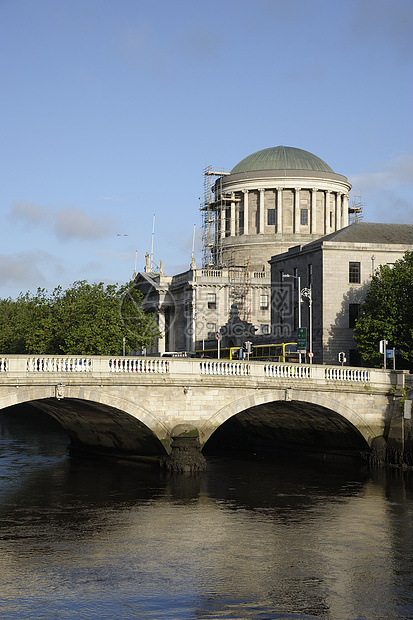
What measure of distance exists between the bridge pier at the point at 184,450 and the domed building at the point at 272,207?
87533 mm

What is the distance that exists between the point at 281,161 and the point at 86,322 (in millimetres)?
71248

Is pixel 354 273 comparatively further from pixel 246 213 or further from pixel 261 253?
pixel 246 213

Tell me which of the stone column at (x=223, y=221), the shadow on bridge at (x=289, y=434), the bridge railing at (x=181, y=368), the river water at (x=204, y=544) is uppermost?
the stone column at (x=223, y=221)

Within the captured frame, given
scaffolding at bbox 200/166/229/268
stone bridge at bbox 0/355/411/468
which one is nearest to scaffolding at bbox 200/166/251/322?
scaffolding at bbox 200/166/229/268

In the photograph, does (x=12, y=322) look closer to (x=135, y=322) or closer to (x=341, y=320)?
(x=135, y=322)

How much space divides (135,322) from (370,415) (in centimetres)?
3807

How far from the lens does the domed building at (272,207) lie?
139500mm

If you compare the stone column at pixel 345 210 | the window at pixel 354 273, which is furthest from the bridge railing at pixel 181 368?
the stone column at pixel 345 210

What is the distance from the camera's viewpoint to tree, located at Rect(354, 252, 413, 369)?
71.0 m

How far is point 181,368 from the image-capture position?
50688 mm

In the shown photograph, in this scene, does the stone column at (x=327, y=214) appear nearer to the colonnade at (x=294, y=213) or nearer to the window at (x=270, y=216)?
the colonnade at (x=294, y=213)

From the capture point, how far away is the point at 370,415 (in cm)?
5669

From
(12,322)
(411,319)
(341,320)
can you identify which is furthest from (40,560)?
(12,322)

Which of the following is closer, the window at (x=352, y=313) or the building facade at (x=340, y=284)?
the building facade at (x=340, y=284)
